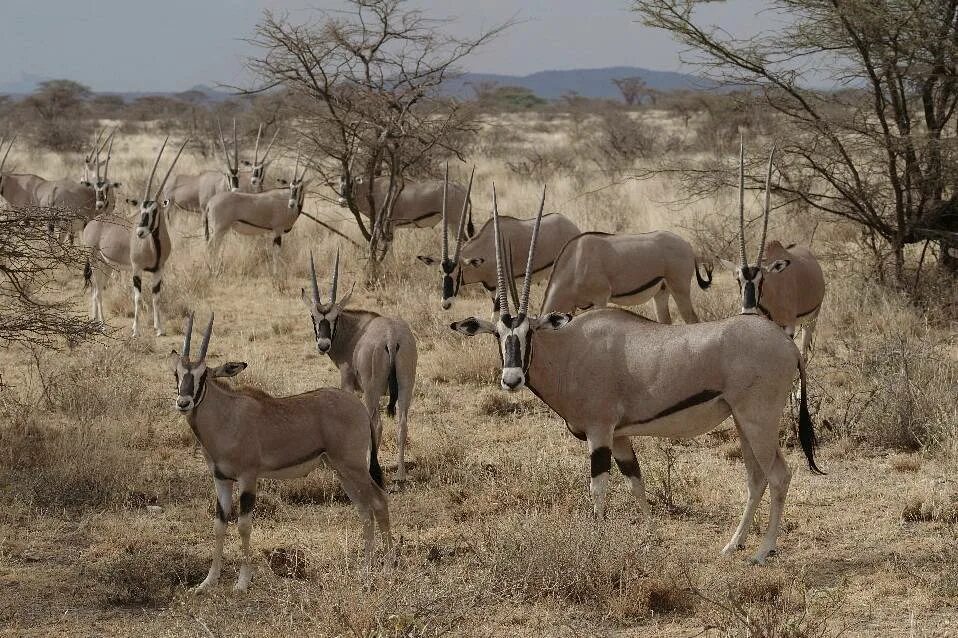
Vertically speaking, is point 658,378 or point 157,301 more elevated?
point 658,378

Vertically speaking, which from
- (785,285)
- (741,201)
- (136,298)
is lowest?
(136,298)

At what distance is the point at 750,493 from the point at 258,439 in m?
2.76

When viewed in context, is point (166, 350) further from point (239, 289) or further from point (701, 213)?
point (701, 213)

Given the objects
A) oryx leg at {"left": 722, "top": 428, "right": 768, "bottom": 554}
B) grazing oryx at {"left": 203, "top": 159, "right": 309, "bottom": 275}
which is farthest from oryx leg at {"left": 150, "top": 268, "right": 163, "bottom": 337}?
oryx leg at {"left": 722, "top": 428, "right": 768, "bottom": 554}

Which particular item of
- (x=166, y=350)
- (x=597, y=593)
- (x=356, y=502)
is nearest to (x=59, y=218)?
(x=356, y=502)

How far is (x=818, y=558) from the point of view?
251 inches

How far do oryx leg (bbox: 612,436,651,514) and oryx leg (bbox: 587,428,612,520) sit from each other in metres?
0.33

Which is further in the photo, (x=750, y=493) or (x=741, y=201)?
(x=741, y=201)

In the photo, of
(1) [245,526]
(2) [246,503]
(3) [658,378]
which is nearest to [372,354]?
(2) [246,503]

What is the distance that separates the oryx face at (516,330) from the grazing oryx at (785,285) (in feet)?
10.9

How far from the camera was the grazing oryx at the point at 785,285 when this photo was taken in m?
Result: 9.42

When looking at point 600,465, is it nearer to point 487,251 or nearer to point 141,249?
point 487,251

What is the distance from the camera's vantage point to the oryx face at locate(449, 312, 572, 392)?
6379mm

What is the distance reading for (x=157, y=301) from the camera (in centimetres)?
1314
